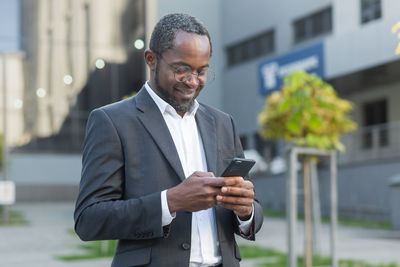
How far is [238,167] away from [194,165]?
1.02ft

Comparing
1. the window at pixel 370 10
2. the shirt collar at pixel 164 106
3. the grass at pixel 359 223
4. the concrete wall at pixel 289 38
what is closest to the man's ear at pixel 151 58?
the shirt collar at pixel 164 106

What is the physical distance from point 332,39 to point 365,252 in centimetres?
1516

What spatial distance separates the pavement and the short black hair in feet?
28.1

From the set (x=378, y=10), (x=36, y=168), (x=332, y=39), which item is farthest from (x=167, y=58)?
(x=36, y=168)

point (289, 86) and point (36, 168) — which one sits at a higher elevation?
point (289, 86)

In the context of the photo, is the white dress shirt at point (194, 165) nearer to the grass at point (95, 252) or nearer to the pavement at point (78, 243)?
the pavement at point (78, 243)

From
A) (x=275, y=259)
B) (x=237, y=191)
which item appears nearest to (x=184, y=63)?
(x=237, y=191)

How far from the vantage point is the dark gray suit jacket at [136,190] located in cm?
221

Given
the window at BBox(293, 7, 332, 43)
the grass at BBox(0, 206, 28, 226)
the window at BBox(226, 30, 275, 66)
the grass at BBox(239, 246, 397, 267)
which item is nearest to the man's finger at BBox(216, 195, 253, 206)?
the grass at BBox(239, 246, 397, 267)

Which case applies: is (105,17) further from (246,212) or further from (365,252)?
(246,212)

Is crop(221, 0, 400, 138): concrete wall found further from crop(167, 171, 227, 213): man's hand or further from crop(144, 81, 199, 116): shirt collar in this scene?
crop(167, 171, 227, 213): man's hand

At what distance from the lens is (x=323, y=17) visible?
28.4m

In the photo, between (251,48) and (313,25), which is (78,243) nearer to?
(313,25)

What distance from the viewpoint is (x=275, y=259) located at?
11180 mm
